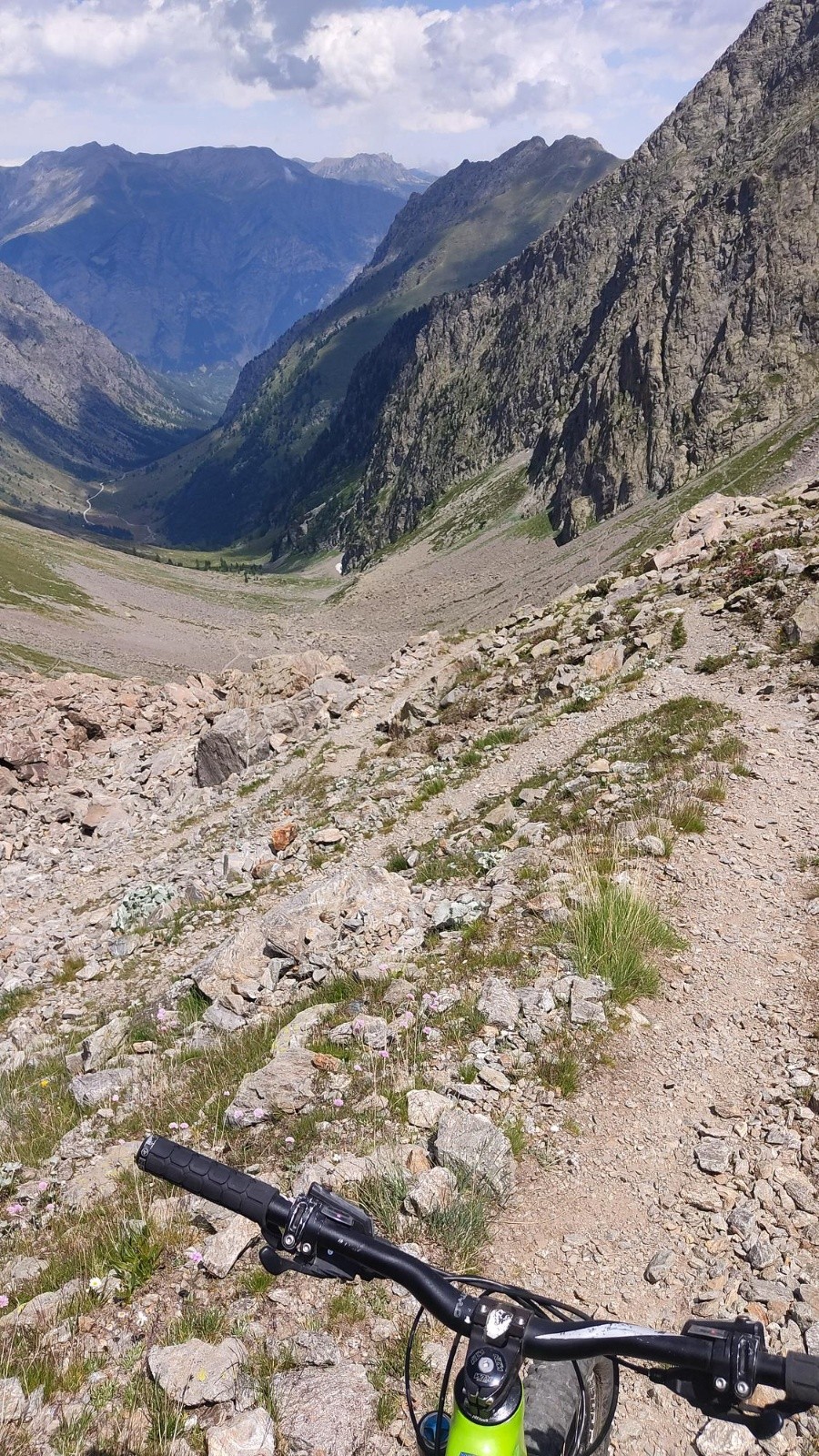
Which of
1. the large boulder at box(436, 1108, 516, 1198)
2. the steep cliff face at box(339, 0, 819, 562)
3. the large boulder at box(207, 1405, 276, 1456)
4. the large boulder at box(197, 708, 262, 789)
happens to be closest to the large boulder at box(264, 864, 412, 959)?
the large boulder at box(436, 1108, 516, 1198)

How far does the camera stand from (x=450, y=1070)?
6.93 meters

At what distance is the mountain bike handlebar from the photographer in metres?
2.29

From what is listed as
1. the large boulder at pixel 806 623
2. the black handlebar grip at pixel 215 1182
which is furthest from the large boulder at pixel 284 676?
the black handlebar grip at pixel 215 1182

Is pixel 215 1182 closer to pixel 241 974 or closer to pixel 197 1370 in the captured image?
pixel 197 1370

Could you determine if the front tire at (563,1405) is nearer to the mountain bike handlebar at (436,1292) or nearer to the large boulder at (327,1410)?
the mountain bike handlebar at (436,1292)

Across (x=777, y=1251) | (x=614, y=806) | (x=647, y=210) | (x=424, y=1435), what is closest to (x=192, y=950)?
(x=614, y=806)

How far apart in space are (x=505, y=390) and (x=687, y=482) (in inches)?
3503

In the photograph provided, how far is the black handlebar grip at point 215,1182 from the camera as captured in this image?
2973mm

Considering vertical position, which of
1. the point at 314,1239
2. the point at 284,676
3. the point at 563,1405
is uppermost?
the point at 314,1239

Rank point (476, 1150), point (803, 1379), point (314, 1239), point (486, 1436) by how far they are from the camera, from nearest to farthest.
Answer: point (803, 1379)
point (486, 1436)
point (314, 1239)
point (476, 1150)

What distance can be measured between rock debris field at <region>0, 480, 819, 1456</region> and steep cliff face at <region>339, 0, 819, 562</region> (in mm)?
103983

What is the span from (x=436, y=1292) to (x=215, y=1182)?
0.91 meters

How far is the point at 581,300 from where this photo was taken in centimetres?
17012

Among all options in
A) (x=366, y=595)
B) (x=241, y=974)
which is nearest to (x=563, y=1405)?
(x=241, y=974)
